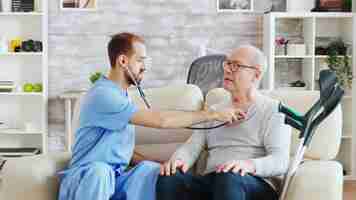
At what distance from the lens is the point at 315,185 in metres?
3.05

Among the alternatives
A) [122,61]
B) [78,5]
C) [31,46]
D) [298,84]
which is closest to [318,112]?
[122,61]

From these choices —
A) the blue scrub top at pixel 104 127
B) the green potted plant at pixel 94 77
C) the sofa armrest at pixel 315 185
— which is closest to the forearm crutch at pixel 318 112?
the sofa armrest at pixel 315 185

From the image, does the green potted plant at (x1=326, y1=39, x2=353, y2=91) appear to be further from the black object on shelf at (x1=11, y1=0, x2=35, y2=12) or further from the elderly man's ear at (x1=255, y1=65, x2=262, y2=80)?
the elderly man's ear at (x1=255, y1=65, x2=262, y2=80)

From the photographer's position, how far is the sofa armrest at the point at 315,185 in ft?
9.99

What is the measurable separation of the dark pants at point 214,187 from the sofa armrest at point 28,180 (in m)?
0.50

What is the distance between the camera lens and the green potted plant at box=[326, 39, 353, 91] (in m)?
6.23

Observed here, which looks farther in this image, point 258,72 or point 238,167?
point 258,72

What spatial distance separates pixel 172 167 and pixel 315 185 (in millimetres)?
658

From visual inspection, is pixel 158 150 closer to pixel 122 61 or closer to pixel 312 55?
pixel 122 61

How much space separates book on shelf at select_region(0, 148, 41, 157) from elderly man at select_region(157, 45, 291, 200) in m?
3.08

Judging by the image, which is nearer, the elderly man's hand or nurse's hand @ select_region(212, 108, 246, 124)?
the elderly man's hand

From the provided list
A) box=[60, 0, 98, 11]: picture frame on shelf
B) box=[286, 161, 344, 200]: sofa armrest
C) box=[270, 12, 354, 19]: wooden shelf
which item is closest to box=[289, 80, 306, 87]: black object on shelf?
box=[270, 12, 354, 19]: wooden shelf

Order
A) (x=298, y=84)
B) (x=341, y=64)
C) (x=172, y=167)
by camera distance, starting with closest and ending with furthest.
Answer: (x=172, y=167), (x=341, y=64), (x=298, y=84)

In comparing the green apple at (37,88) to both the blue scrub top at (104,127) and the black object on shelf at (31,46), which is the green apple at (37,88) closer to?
the black object on shelf at (31,46)
